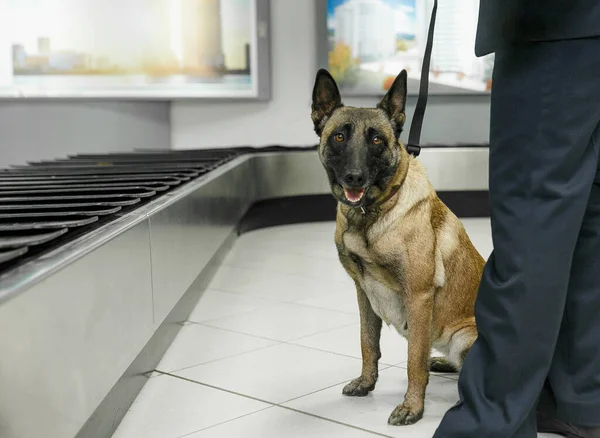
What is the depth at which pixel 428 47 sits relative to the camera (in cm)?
201

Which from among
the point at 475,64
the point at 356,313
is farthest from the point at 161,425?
the point at 475,64

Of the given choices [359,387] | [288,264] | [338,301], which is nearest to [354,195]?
[359,387]

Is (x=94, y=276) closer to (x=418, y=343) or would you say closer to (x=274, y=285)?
(x=418, y=343)

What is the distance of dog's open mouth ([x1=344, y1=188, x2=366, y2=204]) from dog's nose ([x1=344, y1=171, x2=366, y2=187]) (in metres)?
0.03

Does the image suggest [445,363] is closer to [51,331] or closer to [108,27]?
[51,331]

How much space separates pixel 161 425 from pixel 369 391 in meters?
0.64

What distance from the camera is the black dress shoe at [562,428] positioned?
1842 millimetres

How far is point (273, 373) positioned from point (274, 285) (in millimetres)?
1463

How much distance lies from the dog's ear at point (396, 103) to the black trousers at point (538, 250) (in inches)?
20.6

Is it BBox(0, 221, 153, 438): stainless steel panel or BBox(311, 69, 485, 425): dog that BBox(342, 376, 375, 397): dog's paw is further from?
BBox(0, 221, 153, 438): stainless steel panel

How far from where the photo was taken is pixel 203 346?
2.86 m

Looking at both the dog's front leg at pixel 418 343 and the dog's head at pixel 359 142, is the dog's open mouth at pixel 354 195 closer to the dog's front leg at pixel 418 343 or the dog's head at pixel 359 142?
the dog's head at pixel 359 142

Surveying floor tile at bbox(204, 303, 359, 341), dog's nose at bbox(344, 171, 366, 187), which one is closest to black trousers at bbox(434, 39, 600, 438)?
dog's nose at bbox(344, 171, 366, 187)

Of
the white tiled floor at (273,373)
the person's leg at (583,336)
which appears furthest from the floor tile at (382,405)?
the person's leg at (583,336)
